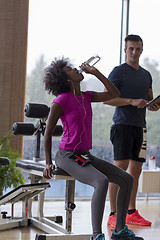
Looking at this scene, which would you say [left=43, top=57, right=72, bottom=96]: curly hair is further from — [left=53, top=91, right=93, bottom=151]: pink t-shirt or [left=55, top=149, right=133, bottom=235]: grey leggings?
[left=55, top=149, right=133, bottom=235]: grey leggings

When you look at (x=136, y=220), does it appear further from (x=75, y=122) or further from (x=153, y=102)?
(x=75, y=122)

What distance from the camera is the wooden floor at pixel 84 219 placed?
Result: 294 cm

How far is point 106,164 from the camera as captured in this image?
2.66 metres

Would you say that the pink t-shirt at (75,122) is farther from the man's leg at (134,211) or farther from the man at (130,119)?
the man's leg at (134,211)

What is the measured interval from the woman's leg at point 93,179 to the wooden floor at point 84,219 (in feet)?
1.81

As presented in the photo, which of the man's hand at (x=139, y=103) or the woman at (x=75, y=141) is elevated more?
the man's hand at (x=139, y=103)

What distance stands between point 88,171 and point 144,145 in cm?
105

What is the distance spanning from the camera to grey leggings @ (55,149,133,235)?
7.90ft

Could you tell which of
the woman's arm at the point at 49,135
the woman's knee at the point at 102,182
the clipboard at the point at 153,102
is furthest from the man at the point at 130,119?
the woman's knee at the point at 102,182

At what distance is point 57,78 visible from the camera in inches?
107

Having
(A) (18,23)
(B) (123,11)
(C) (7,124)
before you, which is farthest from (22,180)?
(B) (123,11)

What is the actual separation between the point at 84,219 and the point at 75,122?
4.04 feet

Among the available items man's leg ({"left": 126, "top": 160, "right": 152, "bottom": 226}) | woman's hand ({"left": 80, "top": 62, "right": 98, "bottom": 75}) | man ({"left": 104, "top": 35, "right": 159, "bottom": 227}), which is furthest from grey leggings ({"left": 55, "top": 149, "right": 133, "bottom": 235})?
man's leg ({"left": 126, "top": 160, "right": 152, "bottom": 226})

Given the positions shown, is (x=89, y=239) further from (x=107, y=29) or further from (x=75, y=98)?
(x=107, y=29)
